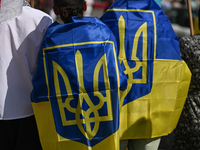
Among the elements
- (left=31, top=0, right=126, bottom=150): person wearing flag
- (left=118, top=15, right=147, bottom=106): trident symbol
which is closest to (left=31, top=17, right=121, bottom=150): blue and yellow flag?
(left=31, top=0, right=126, bottom=150): person wearing flag

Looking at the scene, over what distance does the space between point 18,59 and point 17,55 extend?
31mm

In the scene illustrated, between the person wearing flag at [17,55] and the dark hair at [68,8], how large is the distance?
0.21 m

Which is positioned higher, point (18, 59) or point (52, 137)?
point (18, 59)

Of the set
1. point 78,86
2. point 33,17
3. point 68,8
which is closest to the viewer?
point 78,86

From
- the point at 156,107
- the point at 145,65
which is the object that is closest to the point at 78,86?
the point at 145,65

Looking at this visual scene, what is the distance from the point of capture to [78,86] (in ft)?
6.09

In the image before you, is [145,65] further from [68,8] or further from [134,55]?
[68,8]

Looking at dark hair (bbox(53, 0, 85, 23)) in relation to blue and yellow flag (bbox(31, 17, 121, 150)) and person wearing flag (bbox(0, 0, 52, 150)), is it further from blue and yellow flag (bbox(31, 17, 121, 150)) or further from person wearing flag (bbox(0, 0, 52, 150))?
person wearing flag (bbox(0, 0, 52, 150))

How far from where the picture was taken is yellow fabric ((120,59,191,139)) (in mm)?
2062

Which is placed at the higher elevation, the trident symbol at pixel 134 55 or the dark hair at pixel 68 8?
the dark hair at pixel 68 8

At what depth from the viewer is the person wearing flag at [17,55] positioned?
2.02 metres

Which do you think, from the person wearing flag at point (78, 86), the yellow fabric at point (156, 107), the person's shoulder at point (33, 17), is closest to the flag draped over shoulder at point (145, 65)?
the yellow fabric at point (156, 107)

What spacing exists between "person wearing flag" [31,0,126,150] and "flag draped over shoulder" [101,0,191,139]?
16 centimetres

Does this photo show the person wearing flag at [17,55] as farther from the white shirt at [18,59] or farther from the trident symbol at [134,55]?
the trident symbol at [134,55]
